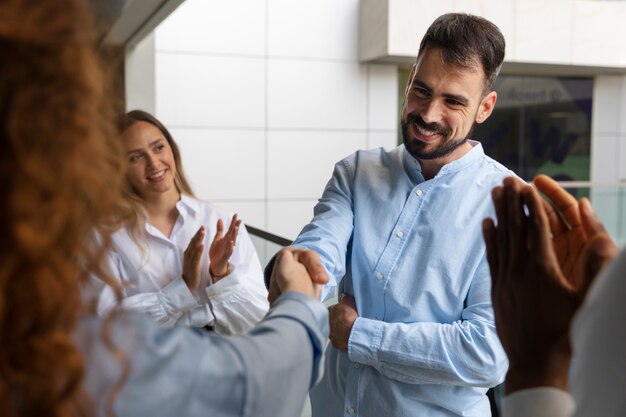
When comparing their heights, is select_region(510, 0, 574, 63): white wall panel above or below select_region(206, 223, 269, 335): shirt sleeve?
above

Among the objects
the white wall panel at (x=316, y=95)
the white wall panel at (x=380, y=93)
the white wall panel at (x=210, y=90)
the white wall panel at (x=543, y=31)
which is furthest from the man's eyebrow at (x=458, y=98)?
the white wall panel at (x=543, y=31)

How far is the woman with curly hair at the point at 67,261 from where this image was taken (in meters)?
0.80

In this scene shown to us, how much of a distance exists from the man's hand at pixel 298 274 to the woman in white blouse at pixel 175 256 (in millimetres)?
1100

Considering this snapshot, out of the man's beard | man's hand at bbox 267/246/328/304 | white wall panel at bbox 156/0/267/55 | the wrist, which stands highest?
white wall panel at bbox 156/0/267/55

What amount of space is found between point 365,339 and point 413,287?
0.19 meters

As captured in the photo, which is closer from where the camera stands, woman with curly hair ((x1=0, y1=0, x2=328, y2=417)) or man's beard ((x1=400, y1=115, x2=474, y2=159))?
woman with curly hair ((x1=0, y1=0, x2=328, y2=417))

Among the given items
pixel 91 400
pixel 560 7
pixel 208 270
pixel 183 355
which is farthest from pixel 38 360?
pixel 560 7

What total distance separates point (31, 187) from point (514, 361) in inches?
28.3

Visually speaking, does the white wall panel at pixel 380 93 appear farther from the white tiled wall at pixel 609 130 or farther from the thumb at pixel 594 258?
the thumb at pixel 594 258

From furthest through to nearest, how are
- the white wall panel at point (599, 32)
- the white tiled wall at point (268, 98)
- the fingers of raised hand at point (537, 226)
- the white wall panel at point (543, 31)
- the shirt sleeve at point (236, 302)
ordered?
the white wall panel at point (599, 32), the white wall panel at point (543, 31), the white tiled wall at point (268, 98), the shirt sleeve at point (236, 302), the fingers of raised hand at point (537, 226)

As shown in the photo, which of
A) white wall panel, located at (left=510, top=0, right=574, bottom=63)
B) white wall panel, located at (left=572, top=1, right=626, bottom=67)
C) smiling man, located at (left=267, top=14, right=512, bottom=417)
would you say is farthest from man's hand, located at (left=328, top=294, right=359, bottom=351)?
white wall panel, located at (left=572, top=1, right=626, bottom=67)

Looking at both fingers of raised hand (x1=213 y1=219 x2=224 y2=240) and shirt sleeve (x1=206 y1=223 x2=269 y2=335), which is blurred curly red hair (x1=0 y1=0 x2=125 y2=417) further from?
fingers of raised hand (x1=213 y1=219 x2=224 y2=240)

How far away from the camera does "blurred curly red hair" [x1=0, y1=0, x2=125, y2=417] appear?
0.80 m

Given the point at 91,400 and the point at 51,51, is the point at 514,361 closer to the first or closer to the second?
the point at 91,400
